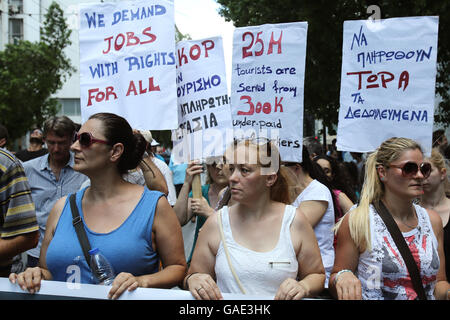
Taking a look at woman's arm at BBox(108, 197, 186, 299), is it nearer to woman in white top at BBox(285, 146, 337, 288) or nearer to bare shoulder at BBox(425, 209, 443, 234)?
woman in white top at BBox(285, 146, 337, 288)

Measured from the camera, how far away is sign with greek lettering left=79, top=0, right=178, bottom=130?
4.61m

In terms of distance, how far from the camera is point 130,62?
4715 millimetres

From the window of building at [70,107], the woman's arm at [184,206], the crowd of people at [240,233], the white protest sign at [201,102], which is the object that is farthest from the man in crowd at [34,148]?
the window of building at [70,107]

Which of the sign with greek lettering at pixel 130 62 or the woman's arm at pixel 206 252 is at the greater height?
the sign with greek lettering at pixel 130 62

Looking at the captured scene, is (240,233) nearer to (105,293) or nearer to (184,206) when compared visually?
(105,293)

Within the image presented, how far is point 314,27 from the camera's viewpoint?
11656mm

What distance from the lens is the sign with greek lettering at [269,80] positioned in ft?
16.3

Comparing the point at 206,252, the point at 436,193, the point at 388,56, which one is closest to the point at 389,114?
the point at 388,56

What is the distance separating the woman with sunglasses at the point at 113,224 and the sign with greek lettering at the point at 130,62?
1.60 metres

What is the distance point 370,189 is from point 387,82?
2.03 m

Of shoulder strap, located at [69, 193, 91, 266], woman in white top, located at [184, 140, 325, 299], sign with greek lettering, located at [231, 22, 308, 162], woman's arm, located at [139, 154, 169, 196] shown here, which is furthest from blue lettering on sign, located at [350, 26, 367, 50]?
shoulder strap, located at [69, 193, 91, 266]

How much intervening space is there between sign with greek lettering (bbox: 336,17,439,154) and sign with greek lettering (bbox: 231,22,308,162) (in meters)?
0.45

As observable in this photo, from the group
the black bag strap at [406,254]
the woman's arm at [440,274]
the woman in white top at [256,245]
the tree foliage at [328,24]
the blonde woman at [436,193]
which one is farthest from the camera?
the tree foliage at [328,24]

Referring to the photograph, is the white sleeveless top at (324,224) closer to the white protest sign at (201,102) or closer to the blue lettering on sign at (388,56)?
the white protest sign at (201,102)
